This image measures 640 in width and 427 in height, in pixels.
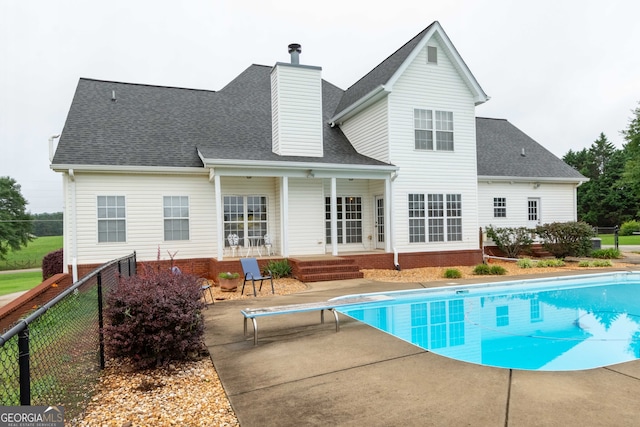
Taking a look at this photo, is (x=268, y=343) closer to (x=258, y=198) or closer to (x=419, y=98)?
(x=258, y=198)

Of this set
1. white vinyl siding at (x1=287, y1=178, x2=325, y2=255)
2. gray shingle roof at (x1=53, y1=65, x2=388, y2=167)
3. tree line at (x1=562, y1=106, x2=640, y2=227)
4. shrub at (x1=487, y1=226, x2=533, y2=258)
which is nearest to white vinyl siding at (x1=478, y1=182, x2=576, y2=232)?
shrub at (x1=487, y1=226, x2=533, y2=258)

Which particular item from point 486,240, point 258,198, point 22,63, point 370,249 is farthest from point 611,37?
point 22,63

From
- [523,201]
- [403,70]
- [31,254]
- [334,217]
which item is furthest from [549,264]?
[31,254]

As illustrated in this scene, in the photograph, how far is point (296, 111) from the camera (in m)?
15.2

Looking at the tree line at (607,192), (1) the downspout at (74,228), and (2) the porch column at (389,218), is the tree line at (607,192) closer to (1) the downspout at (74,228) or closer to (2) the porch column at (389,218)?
(2) the porch column at (389,218)

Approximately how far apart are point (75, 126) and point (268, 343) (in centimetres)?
1242

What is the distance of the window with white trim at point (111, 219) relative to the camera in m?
12.9

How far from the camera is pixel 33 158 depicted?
56.6 meters

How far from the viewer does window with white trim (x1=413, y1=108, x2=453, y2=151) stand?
15.4 metres

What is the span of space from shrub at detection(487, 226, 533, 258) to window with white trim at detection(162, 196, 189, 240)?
13.4 metres

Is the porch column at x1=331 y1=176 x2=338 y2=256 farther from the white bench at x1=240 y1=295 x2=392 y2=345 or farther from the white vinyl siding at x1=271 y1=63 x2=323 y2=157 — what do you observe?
the white bench at x1=240 y1=295 x2=392 y2=345

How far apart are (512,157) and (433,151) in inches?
286

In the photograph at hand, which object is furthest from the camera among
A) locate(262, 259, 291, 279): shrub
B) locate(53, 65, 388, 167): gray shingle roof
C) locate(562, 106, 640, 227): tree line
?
locate(562, 106, 640, 227): tree line

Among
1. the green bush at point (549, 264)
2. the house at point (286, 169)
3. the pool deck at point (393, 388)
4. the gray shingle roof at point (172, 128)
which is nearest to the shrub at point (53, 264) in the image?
the house at point (286, 169)
